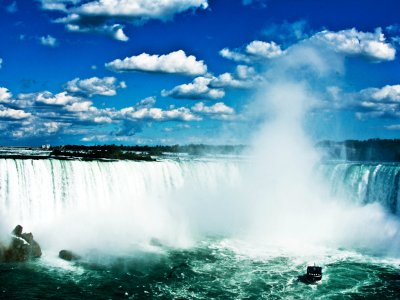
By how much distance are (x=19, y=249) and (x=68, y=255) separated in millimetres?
1931

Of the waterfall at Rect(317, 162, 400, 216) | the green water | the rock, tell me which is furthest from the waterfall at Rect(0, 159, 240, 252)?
the waterfall at Rect(317, 162, 400, 216)

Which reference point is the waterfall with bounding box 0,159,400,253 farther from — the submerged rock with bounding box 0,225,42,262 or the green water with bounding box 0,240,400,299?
the green water with bounding box 0,240,400,299

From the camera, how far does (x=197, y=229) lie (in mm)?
26734

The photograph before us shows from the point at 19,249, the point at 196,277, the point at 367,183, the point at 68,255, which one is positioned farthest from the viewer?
the point at 367,183

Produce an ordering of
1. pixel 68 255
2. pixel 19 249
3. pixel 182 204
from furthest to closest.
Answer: pixel 182 204, pixel 68 255, pixel 19 249

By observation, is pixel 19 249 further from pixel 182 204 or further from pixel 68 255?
pixel 182 204

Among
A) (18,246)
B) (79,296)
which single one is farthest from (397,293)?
(18,246)

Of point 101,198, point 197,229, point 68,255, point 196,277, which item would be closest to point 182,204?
point 197,229

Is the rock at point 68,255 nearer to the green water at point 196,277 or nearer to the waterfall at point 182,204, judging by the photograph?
the green water at point 196,277

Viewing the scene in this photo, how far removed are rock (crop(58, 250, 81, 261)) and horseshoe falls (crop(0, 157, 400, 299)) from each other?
0.96 ft

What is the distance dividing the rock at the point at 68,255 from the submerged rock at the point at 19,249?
2.85ft

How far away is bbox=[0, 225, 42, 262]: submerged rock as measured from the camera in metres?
17.4

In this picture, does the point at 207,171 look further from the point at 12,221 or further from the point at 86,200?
the point at 12,221

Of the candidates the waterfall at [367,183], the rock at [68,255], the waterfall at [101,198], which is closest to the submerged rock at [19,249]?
the rock at [68,255]
